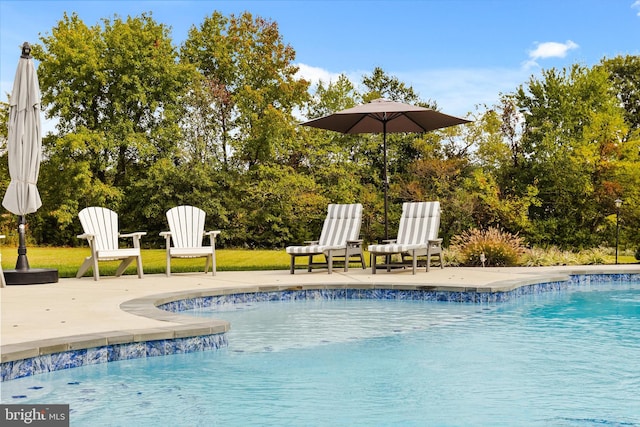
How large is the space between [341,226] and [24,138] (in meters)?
4.47

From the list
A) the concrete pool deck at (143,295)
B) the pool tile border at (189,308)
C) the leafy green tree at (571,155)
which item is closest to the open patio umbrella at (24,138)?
the concrete pool deck at (143,295)

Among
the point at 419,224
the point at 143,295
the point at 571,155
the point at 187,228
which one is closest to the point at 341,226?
the point at 419,224

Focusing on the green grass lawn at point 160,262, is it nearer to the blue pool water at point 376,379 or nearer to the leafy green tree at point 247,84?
the blue pool water at point 376,379

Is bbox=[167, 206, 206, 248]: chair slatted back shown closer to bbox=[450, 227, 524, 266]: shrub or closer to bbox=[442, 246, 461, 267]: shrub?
bbox=[442, 246, 461, 267]: shrub

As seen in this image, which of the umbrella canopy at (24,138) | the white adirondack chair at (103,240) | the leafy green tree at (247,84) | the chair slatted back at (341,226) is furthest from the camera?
the leafy green tree at (247,84)

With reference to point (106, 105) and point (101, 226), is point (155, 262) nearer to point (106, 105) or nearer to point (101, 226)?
point (101, 226)

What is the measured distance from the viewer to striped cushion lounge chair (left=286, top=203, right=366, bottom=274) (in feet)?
31.3

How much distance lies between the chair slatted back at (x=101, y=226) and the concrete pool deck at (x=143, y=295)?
0.49m

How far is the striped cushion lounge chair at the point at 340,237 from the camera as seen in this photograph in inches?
376

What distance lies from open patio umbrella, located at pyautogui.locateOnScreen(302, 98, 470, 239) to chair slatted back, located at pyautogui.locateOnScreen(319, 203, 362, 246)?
0.44m

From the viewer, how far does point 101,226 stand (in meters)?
8.91

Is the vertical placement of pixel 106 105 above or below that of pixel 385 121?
above

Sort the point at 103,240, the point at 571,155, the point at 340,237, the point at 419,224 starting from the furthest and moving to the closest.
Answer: the point at 571,155 < the point at 340,237 < the point at 419,224 < the point at 103,240

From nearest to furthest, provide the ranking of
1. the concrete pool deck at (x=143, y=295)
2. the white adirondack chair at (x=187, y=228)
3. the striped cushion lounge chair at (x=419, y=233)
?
the concrete pool deck at (x=143, y=295) < the striped cushion lounge chair at (x=419, y=233) < the white adirondack chair at (x=187, y=228)
